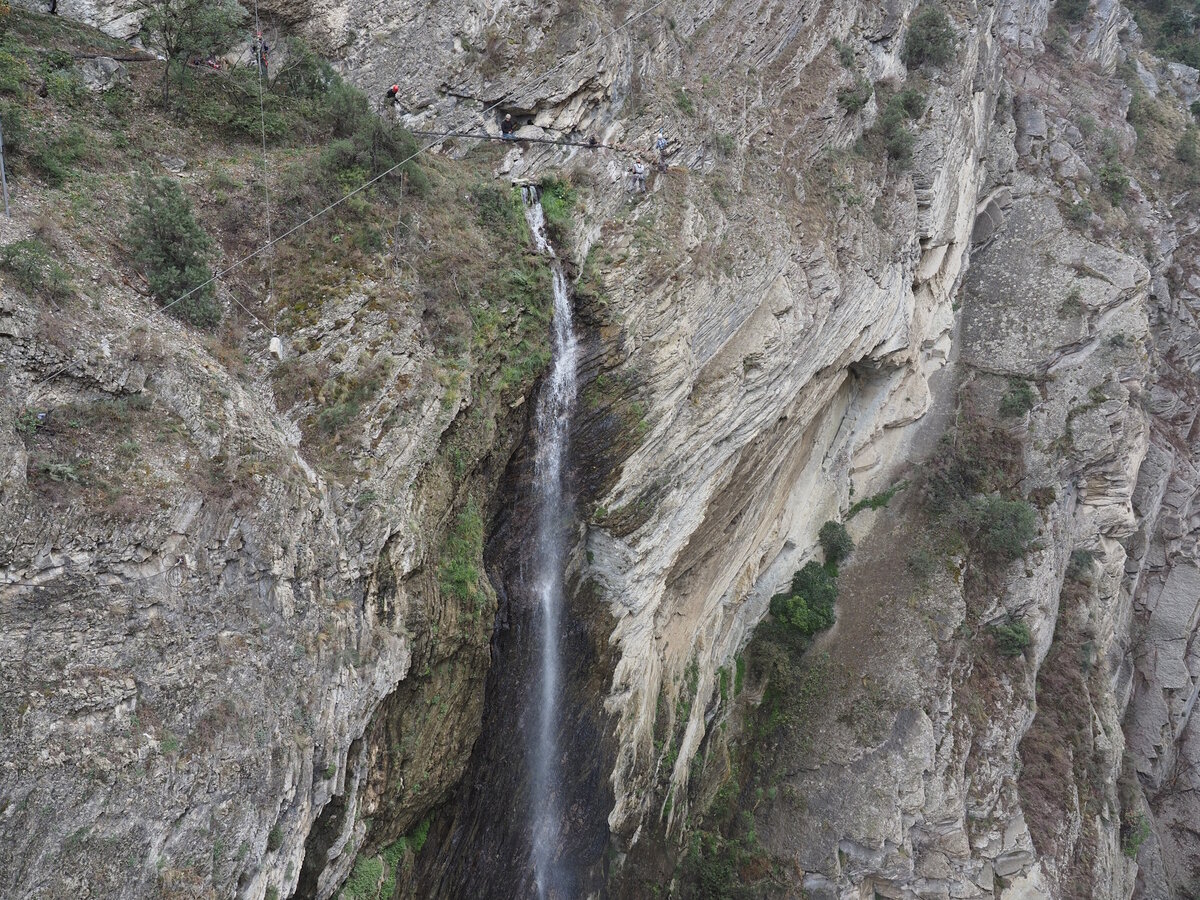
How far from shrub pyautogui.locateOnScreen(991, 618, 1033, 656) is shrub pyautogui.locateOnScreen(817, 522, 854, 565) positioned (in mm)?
5075

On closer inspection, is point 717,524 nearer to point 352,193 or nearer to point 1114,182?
point 352,193

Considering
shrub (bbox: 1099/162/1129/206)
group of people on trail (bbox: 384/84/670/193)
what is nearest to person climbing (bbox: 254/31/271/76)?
group of people on trail (bbox: 384/84/670/193)

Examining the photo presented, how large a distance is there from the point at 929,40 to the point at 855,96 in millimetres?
6225

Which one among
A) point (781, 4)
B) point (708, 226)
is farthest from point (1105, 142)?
point (708, 226)

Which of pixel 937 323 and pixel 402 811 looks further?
pixel 937 323

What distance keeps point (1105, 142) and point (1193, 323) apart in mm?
8896

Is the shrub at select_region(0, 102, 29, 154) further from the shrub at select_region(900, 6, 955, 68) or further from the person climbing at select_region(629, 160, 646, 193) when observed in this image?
the shrub at select_region(900, 6, 955, 68)

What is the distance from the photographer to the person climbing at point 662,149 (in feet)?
58.7

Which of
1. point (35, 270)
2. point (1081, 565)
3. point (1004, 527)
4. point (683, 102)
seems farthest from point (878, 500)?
point (35, 270)

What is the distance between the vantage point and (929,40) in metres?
26.8

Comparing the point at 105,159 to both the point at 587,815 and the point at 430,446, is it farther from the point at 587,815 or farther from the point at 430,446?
the point at 587,815

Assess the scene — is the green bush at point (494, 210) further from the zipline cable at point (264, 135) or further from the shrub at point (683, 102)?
the shrub at point (683, 102)

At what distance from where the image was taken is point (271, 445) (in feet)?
33.1

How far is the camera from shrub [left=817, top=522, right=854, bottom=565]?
79.2 feet
